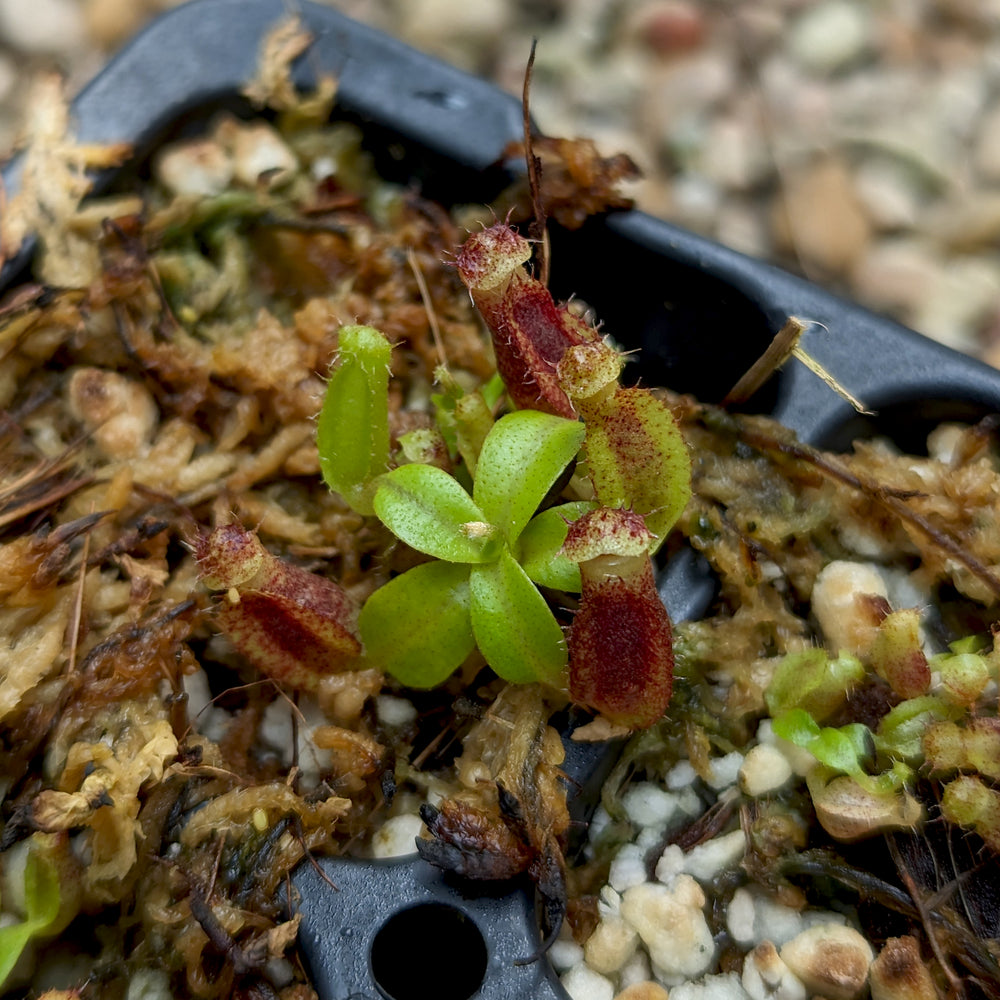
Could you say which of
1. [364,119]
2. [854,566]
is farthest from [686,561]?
[364,119]

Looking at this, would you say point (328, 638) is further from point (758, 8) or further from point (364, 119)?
point (758, 8)

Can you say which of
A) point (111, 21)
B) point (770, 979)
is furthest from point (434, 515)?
point (111, 21)

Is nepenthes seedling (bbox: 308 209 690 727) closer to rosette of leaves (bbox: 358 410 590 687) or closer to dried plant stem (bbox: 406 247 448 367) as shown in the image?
rosette of leaves (bbox: 358 410 590 687)

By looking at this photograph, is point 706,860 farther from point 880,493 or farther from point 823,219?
point 823,219

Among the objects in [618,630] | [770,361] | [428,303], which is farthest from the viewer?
[428,303]

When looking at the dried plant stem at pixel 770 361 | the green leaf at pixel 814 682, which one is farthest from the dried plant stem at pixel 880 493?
the green leaf at pixel 814 682

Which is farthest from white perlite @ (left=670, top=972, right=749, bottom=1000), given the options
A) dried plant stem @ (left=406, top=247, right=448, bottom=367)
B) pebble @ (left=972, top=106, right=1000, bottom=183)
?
pebble @ (left=972, top=106, right=1000, bottom=183)

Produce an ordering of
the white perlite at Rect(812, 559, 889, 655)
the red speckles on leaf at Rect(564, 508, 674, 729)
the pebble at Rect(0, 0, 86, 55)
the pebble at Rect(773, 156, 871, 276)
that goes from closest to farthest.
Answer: the red speckles on leaf at Rect(564, 508, 674, 729)
the white perlite at Rect(812, 559, 889, 655)
the pebble at Rect(773, 156, 871, 276)
the pebble at Rect(0, 0, 86, 55)
